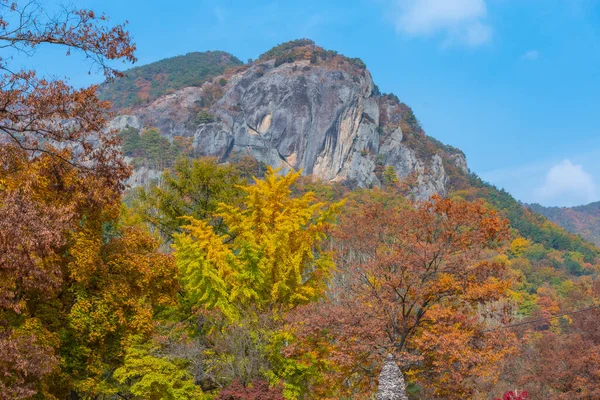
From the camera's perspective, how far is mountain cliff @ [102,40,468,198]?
103562mm

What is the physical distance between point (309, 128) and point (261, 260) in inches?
3586

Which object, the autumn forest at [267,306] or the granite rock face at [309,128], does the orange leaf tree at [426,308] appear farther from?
the granite rock face at [309,128]

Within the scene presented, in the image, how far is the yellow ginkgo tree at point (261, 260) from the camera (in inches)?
523

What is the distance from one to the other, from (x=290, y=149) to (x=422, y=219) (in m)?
92.2

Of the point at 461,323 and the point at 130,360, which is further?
the point at 461,323

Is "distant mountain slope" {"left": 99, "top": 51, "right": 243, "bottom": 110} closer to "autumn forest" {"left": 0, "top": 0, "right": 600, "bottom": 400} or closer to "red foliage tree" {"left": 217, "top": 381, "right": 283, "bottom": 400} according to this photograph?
"autumn forest" {"left": 0, "top": 0, "right": 600, "bottom": 400}

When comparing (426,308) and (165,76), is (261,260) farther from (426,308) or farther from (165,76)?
(165,76)

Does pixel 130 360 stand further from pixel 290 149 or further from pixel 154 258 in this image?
pixel 290 149

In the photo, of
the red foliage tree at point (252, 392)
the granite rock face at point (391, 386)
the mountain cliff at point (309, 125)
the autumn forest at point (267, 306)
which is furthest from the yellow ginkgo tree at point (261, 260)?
the mountain cliff at point (309, 125)

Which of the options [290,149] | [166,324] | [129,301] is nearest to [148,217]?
[166,324]

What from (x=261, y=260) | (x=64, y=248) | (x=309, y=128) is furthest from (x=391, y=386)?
(x=309, y=128)

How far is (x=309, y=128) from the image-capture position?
103 meters

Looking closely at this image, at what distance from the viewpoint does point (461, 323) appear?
42.5ft

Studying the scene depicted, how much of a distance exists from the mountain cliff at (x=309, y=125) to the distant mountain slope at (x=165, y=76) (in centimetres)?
2281
